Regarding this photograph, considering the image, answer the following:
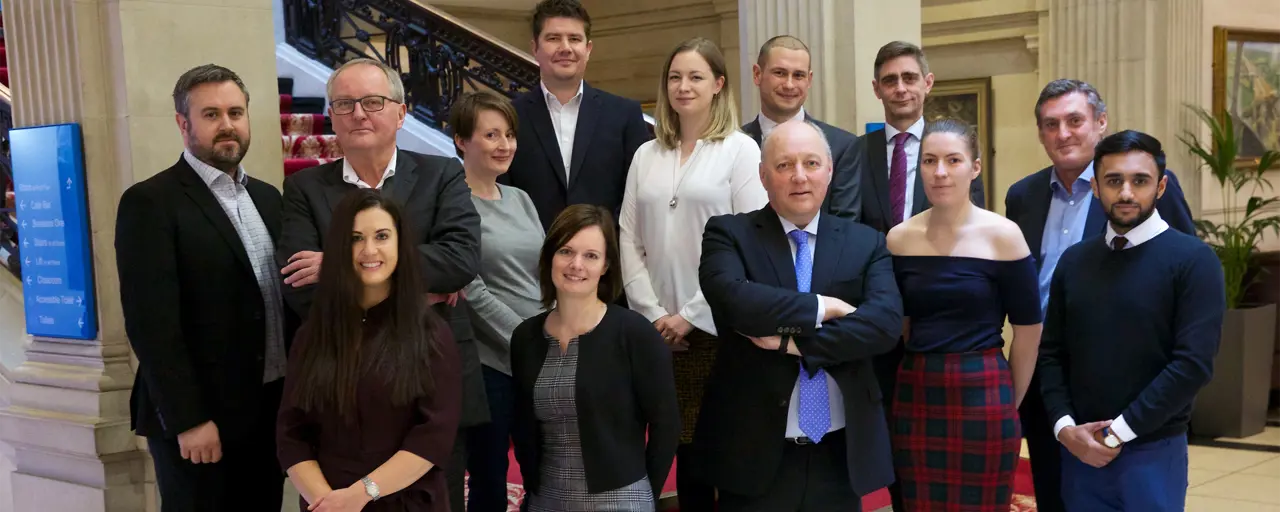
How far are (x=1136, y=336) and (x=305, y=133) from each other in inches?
209

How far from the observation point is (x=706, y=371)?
140 inches

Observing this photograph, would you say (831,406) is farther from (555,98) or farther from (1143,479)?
(555,98)

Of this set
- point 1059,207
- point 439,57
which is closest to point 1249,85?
point 439,57

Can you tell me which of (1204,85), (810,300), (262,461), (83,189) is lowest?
(262,461)

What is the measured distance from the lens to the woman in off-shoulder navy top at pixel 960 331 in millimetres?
3145

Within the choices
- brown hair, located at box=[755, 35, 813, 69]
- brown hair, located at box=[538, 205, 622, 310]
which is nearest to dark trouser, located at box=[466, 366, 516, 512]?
brown hair, located at box=[538, 205, 622, 310]

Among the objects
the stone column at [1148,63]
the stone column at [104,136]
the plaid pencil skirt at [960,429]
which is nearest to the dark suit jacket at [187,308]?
the stone column at [104,136]

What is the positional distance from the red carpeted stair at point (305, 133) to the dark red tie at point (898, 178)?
12.2 ft

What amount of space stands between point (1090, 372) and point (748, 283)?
0.97m

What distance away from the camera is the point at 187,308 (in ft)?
10.1

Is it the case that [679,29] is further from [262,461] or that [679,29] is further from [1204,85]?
[262,461]

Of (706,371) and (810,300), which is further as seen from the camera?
(706,371)

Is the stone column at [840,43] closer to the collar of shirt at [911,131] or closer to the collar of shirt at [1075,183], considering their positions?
the collar of shirt at [911,131]

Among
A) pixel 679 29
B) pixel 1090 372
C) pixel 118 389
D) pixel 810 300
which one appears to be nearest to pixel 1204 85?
pixel 679 29
